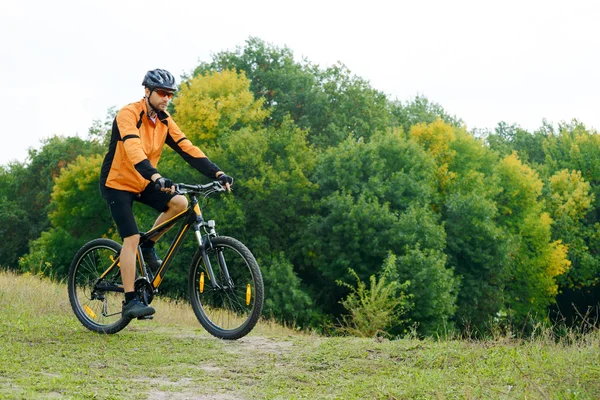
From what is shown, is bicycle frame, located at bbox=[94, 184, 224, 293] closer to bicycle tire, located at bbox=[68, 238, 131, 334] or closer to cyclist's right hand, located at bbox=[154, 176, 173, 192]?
bicycle tire, located at bbox=[68, 238, 131, 334]

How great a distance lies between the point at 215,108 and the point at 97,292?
30.0m

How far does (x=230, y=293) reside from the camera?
6.24 m

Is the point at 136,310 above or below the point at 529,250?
below

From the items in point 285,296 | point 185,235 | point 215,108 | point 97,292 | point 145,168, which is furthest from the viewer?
point 215,108

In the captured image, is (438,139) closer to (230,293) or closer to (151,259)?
(151,259)

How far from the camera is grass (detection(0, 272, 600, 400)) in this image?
452cm

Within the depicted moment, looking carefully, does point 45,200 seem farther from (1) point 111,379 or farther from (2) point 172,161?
(1) point 111,379

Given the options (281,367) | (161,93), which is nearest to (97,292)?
(161,93)

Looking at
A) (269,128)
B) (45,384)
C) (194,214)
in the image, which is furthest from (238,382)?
(269,128)

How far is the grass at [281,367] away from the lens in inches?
178

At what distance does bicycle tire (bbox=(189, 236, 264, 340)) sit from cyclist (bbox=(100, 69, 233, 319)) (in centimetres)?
44

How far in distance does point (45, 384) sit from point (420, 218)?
28311 millimetres

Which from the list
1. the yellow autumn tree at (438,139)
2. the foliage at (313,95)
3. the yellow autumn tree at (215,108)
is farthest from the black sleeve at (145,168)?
the yellow autumn tree at (438,139)

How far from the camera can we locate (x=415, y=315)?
99.6 feet
